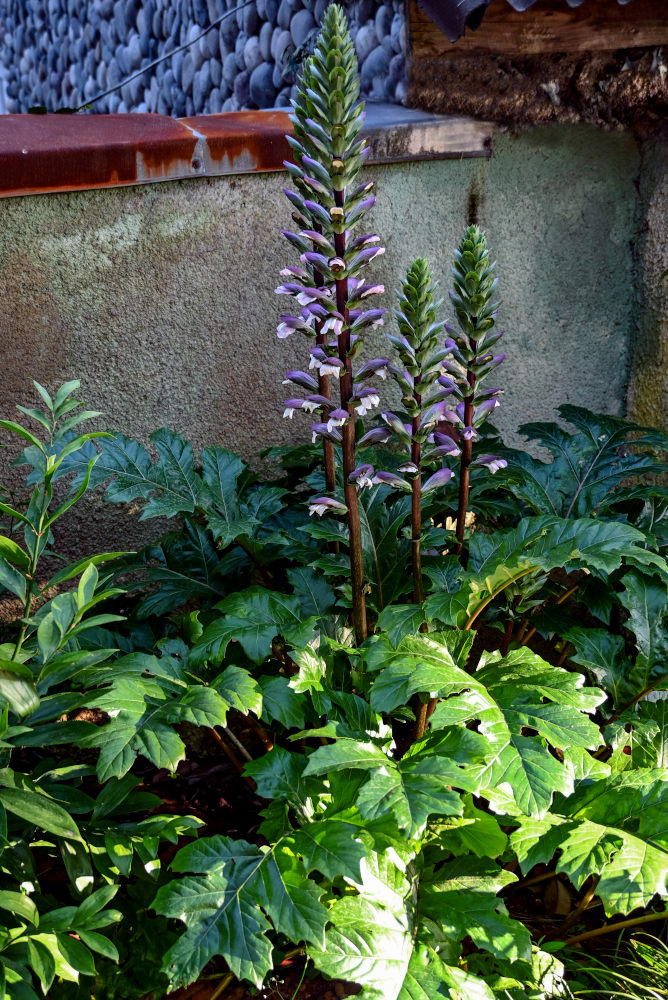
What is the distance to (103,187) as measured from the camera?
2.57m

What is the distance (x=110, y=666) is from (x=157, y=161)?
1491 millimetres

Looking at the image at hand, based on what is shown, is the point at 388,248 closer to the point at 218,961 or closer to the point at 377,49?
the point at 377,49

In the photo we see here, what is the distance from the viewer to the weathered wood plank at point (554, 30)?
9.82 feet

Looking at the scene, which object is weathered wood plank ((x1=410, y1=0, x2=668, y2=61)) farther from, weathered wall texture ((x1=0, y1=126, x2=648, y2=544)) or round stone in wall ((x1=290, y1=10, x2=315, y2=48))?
round stone in wall ((x1=290, y1=10, x2=315, y2=48))

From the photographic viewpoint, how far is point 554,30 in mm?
3043

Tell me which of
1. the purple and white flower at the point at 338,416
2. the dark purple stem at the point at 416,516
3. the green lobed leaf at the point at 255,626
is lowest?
the green lobed leaf at the point at 255,626

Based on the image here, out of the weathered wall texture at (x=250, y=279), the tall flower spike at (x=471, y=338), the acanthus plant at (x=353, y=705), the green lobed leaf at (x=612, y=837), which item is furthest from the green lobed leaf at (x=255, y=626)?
the weathered wall texture at (x=250, y=279)

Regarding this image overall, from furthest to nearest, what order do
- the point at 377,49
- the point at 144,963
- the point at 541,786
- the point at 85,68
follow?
1. the point at 85,68
2. the point at 377,49
3. the point at 144,963
4. the point at 541,786

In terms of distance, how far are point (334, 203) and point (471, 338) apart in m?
0.49

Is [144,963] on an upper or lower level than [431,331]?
lower

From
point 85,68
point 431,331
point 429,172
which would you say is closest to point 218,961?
point 431,331

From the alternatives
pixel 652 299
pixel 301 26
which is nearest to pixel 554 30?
pixel 652 299

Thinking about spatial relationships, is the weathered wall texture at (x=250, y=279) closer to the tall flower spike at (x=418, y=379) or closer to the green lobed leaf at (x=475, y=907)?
the tall flower spike at (x=418, y=379)

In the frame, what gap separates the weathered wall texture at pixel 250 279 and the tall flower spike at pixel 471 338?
825 mm
